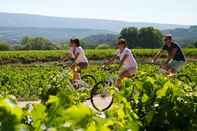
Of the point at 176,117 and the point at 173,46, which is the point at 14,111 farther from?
the point at 173,46

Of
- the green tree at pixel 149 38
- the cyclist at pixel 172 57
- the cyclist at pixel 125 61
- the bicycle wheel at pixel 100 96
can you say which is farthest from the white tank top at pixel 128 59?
the green tree at pixel 149 38

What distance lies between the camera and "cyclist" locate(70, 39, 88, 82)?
16094mm

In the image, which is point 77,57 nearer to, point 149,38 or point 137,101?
point 137,101

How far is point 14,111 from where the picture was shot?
185 centimetres

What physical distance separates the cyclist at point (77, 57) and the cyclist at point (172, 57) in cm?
210

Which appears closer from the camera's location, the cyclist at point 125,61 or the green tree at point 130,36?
the cyclist at point 125,61

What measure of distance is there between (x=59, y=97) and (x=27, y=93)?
18.0 metres

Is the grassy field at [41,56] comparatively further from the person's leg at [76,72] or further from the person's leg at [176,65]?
the person's leg at [176,65]

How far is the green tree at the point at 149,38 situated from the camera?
112 meters

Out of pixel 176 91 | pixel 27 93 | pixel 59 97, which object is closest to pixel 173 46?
pixel 27 93

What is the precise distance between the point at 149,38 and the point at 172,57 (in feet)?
322

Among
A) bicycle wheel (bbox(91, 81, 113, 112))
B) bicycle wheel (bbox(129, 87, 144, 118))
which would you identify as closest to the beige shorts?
bicycle wheel (bbox(91, 81, 113, 112))

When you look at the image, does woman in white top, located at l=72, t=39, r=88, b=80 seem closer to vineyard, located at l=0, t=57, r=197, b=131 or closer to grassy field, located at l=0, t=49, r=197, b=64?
vineyard, located at l=0, t=57, r=197, b=131

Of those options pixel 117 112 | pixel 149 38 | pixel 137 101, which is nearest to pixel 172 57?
pixel 137 101
